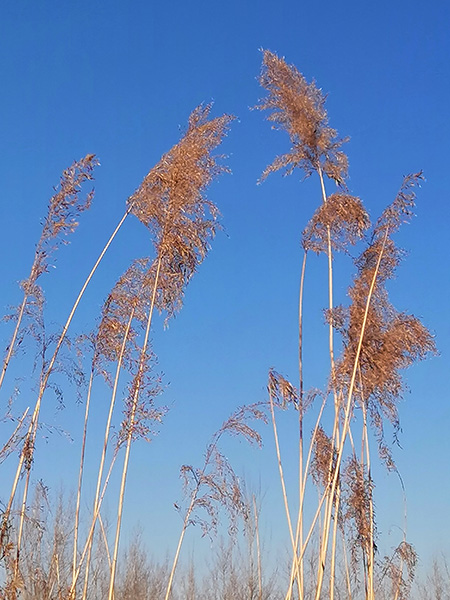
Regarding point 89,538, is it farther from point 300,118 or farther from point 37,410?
point 300,118

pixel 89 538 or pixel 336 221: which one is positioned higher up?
pixel 336 221

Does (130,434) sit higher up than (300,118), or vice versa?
(300,118)

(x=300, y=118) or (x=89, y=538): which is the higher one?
(x=300, y=118)

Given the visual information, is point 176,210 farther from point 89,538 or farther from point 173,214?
point 89,538

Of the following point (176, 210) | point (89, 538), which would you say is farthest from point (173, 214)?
point (89, 538)

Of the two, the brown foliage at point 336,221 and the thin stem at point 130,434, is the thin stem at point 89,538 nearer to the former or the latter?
the thin stem at point 130,434

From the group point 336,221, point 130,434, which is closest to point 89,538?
point 130,434

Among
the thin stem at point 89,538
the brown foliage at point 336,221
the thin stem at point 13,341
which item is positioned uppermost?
the brown foliage at point 336,221

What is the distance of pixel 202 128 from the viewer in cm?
513

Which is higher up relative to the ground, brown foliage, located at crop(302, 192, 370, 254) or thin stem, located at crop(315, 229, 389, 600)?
brown foliage, located at crop(302, 192, 370, 254)

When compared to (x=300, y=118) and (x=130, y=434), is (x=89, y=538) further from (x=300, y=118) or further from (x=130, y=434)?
(x=300, y=118)

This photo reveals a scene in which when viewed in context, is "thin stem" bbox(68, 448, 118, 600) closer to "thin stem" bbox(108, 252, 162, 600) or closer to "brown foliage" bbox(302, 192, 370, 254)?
"thin stem" bbox(108, 252, 162, 600)

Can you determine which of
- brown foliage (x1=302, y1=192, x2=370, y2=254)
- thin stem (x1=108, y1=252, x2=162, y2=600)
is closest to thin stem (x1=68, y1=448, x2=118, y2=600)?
thin stem (x1=108, y1=252, x2=162, y2=600)

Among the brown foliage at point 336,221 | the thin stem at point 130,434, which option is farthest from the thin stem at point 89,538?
the brown foliage at point 336,221
